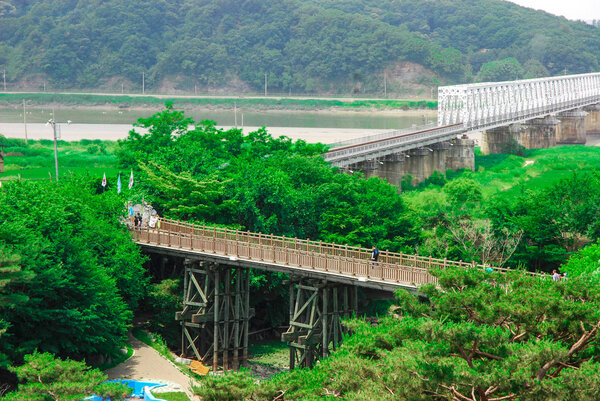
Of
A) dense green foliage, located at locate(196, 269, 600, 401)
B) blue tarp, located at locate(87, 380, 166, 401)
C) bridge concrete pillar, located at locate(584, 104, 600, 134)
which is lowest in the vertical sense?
blue tarp, located at locate(87, 380, 166, 401)

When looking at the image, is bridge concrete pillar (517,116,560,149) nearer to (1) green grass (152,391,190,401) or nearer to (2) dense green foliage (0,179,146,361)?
(2) dense green foliage (0,179,146,361)

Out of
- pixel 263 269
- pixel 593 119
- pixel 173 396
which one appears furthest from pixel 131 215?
pixel 593 119

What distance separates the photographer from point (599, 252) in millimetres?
38781

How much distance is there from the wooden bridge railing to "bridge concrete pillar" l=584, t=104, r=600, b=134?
133646 millimetres

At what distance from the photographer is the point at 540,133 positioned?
427 feet

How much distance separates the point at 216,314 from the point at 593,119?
138m

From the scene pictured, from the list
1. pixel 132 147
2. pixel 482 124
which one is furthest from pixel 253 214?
pixel 482 124

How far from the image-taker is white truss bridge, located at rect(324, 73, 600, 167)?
8269 cm

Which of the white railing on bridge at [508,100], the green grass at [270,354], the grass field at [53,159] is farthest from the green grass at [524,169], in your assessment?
the grass field at [53,159]

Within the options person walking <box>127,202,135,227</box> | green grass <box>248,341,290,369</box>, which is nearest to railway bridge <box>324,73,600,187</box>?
person walking <box>127,202,135,227</box>

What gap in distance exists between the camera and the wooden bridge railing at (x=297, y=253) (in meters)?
36.5

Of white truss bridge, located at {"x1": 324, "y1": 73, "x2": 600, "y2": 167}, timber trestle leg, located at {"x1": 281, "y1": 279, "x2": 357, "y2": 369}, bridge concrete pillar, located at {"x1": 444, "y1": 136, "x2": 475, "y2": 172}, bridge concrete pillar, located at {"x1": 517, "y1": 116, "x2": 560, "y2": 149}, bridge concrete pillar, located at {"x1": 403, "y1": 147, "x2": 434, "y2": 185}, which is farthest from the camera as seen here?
bridge concrete pillar, located at {"x1": 517, "y1": 116, "x2": 560, "y2": 149}

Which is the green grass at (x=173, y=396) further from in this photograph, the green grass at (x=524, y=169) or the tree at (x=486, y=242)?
the green grass at (x=524, y=169)

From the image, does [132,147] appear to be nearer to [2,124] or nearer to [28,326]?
[28,326]
